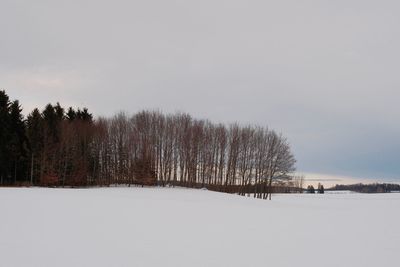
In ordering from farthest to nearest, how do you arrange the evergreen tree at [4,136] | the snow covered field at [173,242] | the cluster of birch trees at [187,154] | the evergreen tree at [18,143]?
the cluster of birch trees at [187,154], the evergreen tree at [18,143], the evergreen tree at [4,136], the snow covered field at [173,242]

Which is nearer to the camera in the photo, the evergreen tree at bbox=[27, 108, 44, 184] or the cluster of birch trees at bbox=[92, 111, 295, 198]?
the evergreen tree at bbox=[27, 108, 44, 184]

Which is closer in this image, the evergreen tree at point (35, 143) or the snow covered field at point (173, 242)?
the snow covered field at point (173, 242)

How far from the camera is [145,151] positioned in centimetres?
6775

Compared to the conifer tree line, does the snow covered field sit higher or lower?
lower

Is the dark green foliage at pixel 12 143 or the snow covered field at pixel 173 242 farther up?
the dark green foliage at pixel 12 143

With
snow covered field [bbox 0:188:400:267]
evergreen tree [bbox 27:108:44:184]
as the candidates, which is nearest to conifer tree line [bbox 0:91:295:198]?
evergreen tree [bbox 27:108:44:184]

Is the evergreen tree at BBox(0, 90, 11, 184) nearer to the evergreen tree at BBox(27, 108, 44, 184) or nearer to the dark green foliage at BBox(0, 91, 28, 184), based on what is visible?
the dark green foliage at BBox(0, 91, 28, 184)

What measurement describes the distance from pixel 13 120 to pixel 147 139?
21.6 m

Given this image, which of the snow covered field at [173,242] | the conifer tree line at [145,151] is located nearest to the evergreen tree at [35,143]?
the conifer tree line at [145,151]

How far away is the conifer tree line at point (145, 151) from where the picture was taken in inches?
2344

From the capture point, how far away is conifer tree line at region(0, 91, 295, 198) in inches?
2344

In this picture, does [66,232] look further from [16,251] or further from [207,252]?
[207,252]

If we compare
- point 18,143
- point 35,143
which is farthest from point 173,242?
point 18,143

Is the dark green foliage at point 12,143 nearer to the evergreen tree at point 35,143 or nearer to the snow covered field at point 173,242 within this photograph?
the evergreen tree at point 35,143
